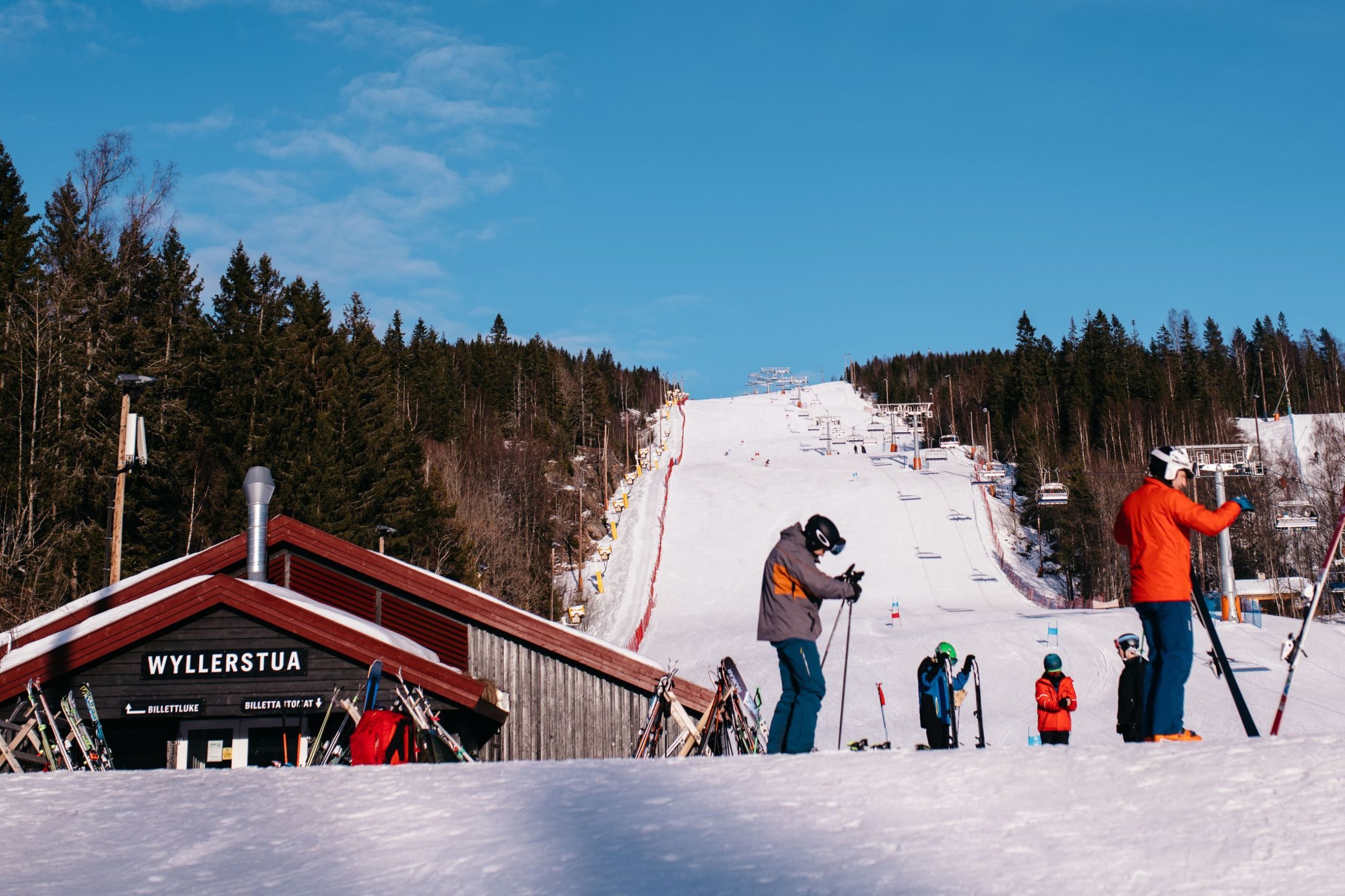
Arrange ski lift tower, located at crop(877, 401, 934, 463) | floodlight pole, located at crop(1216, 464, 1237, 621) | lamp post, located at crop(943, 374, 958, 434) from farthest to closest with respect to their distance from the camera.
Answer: lamp post, located at crop(943, 374, 958, 434) < ski lift tower, located at crop(877, 401, 934, 463) < floodlight pole, located at crop(1216, 464, 1237, 621)

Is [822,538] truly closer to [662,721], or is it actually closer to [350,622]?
[662,721]

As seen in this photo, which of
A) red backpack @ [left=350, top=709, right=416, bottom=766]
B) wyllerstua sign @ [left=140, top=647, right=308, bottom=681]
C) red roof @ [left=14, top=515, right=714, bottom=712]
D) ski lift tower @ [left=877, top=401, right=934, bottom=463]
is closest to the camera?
red backpack @ [left=350, top=709, right=416, bottom=766]

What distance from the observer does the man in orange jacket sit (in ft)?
19.7

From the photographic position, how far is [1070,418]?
8688 cm

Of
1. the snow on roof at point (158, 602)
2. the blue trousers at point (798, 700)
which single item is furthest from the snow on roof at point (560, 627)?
the blue trousers at point (798, 700)

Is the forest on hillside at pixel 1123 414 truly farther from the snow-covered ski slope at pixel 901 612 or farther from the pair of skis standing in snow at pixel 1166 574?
the pair of skis standing in snow at pixel 1166 574

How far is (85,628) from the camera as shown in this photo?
11.8m

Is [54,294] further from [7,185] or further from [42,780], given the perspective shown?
[42,780]

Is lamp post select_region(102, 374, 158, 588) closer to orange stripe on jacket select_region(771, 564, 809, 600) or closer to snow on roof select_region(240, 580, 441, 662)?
snow on roof select_region(240, 580, 441, 662)

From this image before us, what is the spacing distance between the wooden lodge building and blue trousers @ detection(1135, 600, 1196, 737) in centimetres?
698

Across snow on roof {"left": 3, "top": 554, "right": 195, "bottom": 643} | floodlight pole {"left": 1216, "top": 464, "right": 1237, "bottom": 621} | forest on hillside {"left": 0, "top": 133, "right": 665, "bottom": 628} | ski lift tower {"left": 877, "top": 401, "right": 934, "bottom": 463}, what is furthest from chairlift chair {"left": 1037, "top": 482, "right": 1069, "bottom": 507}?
snow on roof {"left": 3, "top": 554, "right": 195, "bottom": 643}

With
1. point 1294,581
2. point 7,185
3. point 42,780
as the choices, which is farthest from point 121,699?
point 1294,581

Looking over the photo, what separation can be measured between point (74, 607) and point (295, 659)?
12.0ft

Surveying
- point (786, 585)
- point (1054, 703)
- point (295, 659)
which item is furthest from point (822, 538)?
point (295, 659)
